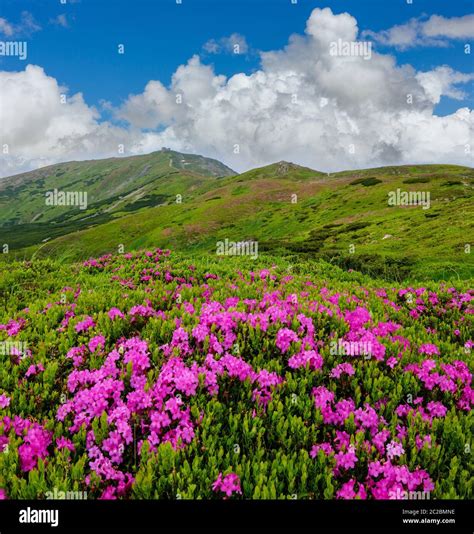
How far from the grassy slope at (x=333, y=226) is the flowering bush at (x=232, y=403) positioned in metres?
10.2

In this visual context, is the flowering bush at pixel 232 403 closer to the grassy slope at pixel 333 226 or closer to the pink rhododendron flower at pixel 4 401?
the pink rhododendron flower at pixel 4 401

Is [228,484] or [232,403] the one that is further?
[232,403]

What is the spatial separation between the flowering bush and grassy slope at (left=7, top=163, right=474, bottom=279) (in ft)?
33.5

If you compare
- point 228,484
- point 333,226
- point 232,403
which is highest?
point 333,226

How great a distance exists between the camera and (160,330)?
20.1 feet

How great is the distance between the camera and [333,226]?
51.7m

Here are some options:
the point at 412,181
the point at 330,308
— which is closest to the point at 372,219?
the point at 412,181

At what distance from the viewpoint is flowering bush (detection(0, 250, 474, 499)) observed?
3514 mm

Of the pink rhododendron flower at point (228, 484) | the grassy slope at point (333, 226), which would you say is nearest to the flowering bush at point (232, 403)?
the pink rhododendron flower at point (228, 484)

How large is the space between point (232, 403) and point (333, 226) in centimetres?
4982

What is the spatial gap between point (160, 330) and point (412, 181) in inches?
3015

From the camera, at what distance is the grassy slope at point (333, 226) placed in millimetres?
23891

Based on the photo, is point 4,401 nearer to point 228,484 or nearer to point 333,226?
point 228,484

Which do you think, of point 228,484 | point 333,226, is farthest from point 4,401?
point 333,226
